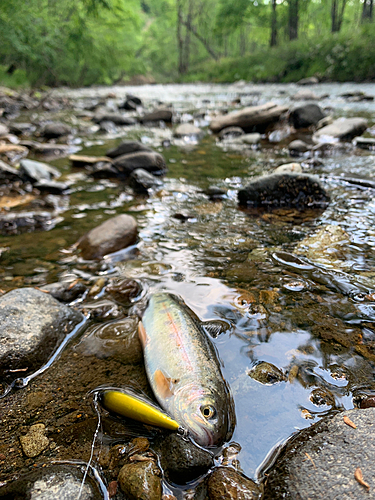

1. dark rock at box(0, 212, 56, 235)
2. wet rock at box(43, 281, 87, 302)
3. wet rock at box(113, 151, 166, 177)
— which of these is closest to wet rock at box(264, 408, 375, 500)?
wet rock at box(43, 281, 87, 302)

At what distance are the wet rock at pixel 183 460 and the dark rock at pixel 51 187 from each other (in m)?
4.53

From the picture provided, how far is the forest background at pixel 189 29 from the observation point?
664 inches

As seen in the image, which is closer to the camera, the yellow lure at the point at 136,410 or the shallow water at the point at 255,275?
the yellow lure at the point at 136,410

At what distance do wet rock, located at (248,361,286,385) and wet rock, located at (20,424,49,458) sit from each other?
42.2 inches

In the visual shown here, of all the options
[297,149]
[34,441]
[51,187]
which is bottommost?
[34,441]

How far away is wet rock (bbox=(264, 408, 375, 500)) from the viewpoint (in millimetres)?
1126

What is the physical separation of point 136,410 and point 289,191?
10.5 ft

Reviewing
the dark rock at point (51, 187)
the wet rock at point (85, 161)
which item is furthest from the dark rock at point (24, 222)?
the wet rock at point (85, 161)

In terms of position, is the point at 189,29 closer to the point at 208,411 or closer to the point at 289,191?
the point at 289,191

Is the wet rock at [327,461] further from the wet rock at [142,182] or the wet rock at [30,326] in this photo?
the wet rock at [142,182]

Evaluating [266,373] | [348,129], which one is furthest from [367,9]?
[266,373]

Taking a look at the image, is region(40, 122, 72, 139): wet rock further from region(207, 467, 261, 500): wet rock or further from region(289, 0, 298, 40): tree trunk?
region(289, 0, 298, 40): tree trunk

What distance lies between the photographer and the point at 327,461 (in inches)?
48.3

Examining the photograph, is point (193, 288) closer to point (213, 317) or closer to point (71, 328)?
point (213, 317)
